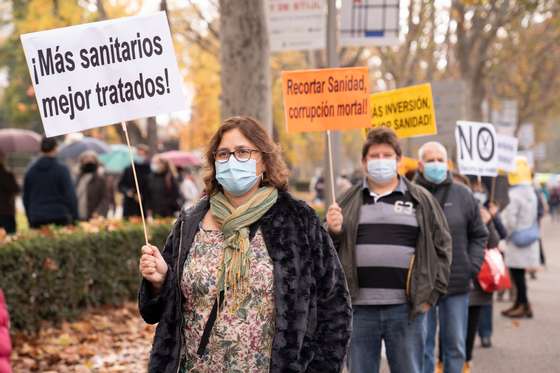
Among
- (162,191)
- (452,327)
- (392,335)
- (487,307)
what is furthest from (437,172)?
(162,191)

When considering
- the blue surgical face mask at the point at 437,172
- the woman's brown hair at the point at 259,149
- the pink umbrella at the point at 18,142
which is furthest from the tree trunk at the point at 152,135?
the woman's brown hair at the point at 259,149

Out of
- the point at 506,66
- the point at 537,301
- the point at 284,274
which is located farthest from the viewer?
the point at 506,66

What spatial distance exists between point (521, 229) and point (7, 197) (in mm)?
6708

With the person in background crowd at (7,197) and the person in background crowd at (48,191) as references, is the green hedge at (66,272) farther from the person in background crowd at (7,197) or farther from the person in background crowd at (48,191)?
the person in background crowd at (7,197)

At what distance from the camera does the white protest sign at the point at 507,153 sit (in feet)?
33.1

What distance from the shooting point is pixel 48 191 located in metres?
11.2

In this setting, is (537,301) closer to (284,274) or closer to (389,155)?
(389,155)

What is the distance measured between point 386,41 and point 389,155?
16.0ft

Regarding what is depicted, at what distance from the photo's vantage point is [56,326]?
9297mm

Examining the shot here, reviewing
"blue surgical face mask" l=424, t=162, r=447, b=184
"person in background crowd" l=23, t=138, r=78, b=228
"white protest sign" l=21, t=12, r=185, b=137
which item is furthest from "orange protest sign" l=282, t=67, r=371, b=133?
"person in background crowd" l=23, t=138, r=78, b=228

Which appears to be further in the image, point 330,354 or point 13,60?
point 13,60

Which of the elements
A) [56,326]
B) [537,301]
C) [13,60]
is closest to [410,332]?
[56,326]

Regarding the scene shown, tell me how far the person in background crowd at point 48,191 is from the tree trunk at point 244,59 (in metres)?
2.99

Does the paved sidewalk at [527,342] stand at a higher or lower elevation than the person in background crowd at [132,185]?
lower
